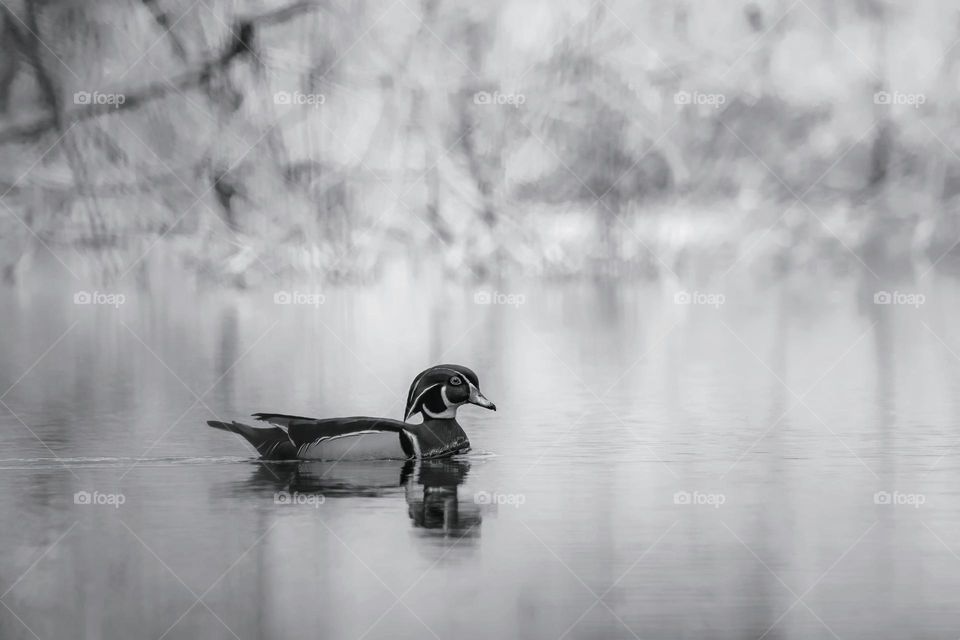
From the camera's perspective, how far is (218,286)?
184ft

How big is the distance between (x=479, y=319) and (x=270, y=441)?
870 inches

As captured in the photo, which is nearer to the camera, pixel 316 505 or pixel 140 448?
pixel 316 505

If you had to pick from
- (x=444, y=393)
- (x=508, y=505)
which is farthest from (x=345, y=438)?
(x=508, y=505)

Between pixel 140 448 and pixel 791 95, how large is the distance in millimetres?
65270

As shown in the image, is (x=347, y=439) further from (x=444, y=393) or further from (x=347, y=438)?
(x=444, y=393)

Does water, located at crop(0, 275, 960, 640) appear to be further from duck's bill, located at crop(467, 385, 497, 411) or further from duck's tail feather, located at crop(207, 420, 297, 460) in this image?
duck's bill, located at crop(467, 385, 497, 411)

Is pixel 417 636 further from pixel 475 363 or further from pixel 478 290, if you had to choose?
pixel 478 290

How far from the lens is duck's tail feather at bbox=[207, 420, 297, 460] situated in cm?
1259

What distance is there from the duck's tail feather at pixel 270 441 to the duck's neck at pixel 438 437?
3.08 ft

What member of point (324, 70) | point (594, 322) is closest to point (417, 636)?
point (594, 322)

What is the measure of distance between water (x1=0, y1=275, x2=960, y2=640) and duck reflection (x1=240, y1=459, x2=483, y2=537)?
0.13 ft

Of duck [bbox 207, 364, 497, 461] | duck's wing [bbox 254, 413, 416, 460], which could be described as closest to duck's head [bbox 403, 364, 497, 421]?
duck [bbox 207, 364, 497, 461]

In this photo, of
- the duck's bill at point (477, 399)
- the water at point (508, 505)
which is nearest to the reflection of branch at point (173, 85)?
the water at point (508, 505)

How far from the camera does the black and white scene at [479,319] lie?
28.9 feet
